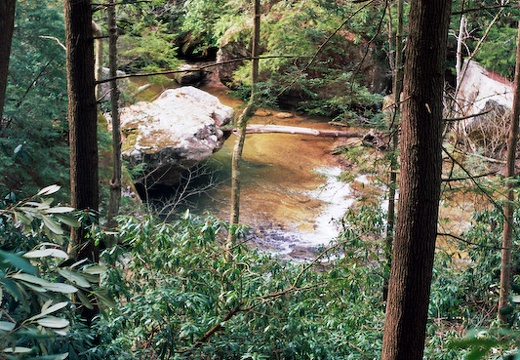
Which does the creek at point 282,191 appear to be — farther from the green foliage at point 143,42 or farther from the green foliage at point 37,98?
the green foliage at point 37,98

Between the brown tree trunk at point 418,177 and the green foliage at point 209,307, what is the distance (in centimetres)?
93

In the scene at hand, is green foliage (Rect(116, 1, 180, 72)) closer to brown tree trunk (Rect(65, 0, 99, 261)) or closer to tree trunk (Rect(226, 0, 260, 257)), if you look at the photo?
tree trunk (Rect(226, 0, 260, 257))

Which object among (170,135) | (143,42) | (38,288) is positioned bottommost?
(170,135)

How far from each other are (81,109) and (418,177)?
2.60 meters

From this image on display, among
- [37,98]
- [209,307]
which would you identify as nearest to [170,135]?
[37,98]

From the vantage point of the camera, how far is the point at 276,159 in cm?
1355

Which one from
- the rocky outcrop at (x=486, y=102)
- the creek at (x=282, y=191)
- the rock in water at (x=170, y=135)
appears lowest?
the creek at (x=282, y=191)

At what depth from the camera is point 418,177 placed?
9.91ft

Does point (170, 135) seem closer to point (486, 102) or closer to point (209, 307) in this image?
point (486, 102)

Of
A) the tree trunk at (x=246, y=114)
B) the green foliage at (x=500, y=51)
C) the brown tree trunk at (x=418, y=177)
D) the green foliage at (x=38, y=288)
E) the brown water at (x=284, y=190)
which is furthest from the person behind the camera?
the green foliage at (x=500, y=51)

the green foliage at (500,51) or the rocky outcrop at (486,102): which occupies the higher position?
the green foliage at (500,51)

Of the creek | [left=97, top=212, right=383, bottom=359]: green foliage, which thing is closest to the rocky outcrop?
the creek

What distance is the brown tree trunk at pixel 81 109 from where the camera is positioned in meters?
4.01

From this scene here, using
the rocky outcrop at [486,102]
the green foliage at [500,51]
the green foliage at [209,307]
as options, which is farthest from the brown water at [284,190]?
the green foliage at [209,307]
